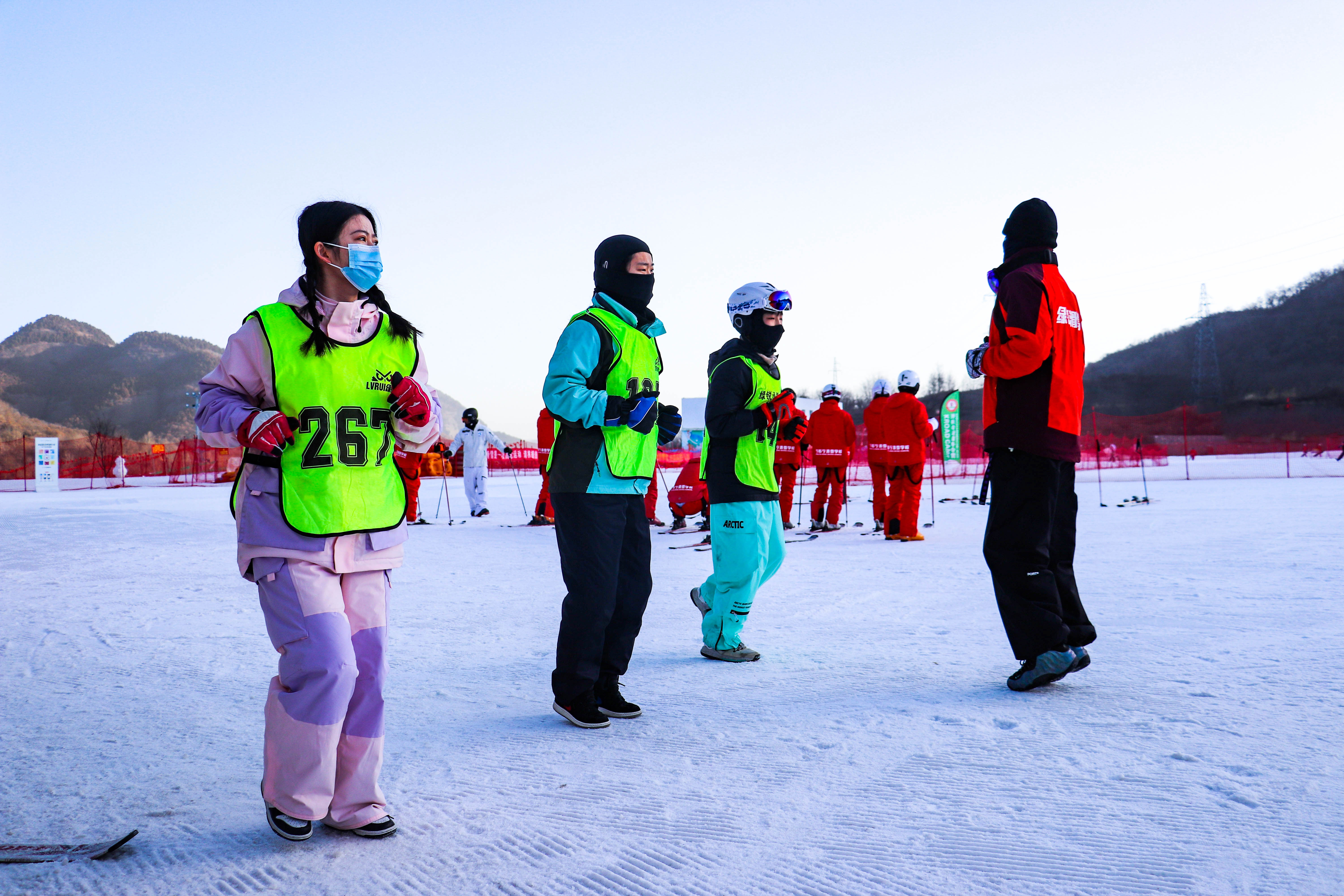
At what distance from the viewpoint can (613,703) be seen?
11.7 feet

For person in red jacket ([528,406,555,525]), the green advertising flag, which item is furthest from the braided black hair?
the green advertising flag

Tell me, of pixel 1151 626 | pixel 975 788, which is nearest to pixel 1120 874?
pixel 975 788

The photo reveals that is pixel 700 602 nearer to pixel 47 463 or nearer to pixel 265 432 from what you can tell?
pixel 265 432

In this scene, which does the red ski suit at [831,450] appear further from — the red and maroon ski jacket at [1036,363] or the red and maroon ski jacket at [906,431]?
the red and maroon ski jacket at [1036,363]

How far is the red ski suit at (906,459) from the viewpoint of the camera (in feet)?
34.4

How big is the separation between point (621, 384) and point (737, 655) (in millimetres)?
1653

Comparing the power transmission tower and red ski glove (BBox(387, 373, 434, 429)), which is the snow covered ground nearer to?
red ski glove (BBox(387, 373, 434, 429))

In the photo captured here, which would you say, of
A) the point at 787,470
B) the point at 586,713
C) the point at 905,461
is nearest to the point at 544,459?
the point at 787,470

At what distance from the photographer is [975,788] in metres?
2.67

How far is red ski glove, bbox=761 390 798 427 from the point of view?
468cm

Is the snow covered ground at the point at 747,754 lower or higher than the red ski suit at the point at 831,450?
lower

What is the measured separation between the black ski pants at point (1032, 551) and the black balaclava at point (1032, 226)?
0.95 meters

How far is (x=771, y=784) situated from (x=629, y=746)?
621mm

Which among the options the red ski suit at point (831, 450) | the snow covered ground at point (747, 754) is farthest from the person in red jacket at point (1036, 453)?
the red ski suit at point (831, 450)
